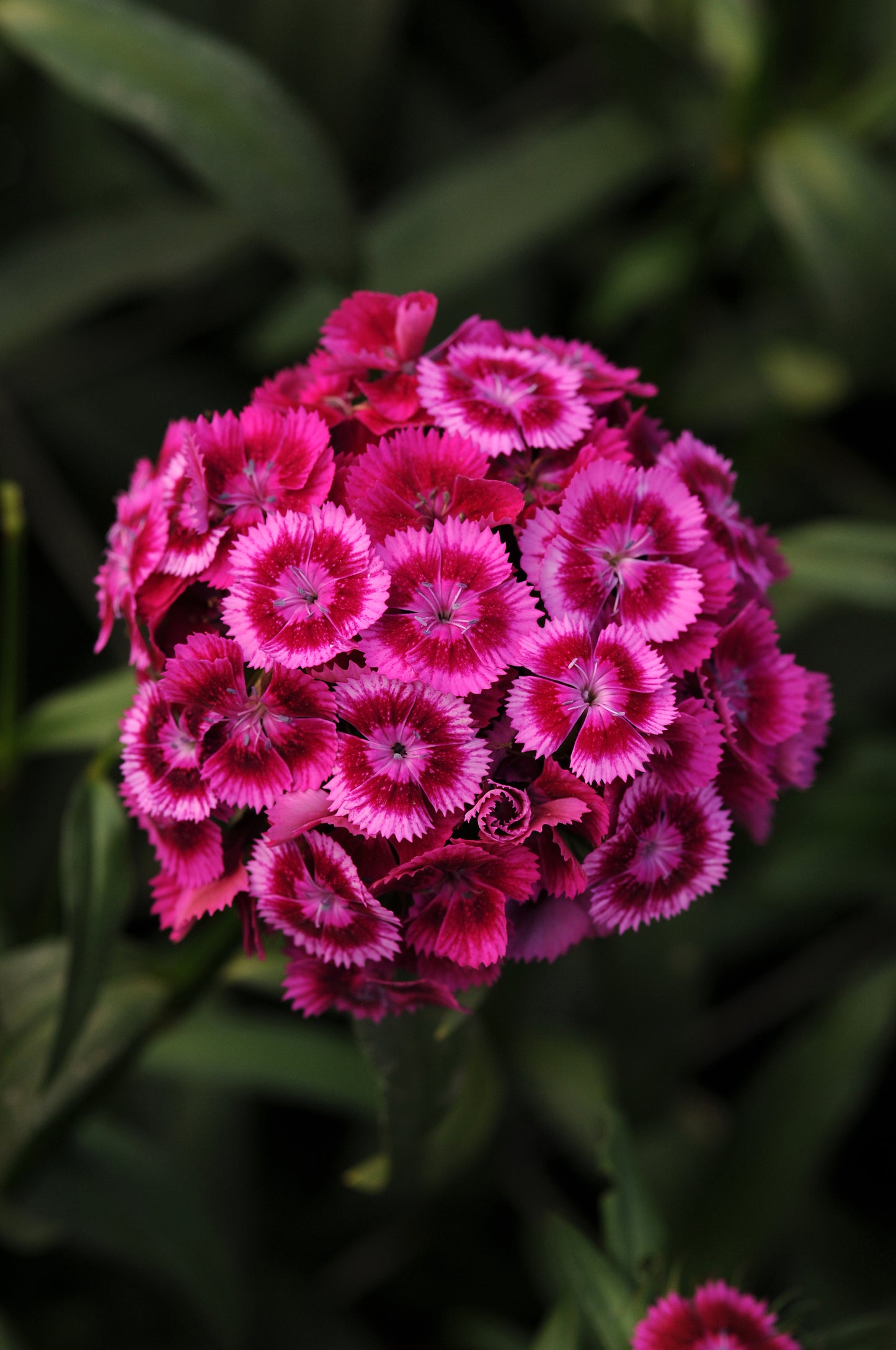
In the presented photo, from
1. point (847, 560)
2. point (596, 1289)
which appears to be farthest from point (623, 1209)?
point (847, 560)

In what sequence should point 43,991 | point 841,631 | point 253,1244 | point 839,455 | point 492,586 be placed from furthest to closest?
point 839,455 → point 841,631 → point 253,1244 → point 43,991 → point 492,586

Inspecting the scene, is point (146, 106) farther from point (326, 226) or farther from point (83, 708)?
point (83, 708)

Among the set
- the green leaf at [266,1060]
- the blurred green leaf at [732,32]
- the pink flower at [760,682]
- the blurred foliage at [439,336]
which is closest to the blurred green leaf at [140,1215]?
the blurred foliage at [439,336]

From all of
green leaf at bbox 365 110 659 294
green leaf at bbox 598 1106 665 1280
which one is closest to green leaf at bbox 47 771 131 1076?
→ green leaf at bbox 598 1106 665 1280

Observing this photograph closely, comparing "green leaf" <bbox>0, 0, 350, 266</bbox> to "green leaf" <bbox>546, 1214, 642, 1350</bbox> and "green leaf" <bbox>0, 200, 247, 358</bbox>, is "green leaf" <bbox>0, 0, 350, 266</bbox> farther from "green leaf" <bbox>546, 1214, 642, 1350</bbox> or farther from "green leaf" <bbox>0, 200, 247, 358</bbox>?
"green leaf" <bbox>546, 1214, 642, 1350</bbox>

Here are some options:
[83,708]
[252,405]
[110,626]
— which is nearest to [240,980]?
[83,708]

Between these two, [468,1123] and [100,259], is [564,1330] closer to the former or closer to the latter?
[468,1123]

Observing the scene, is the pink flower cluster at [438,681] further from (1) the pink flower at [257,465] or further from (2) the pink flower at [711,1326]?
(2) the pink flower at [711,1326]
